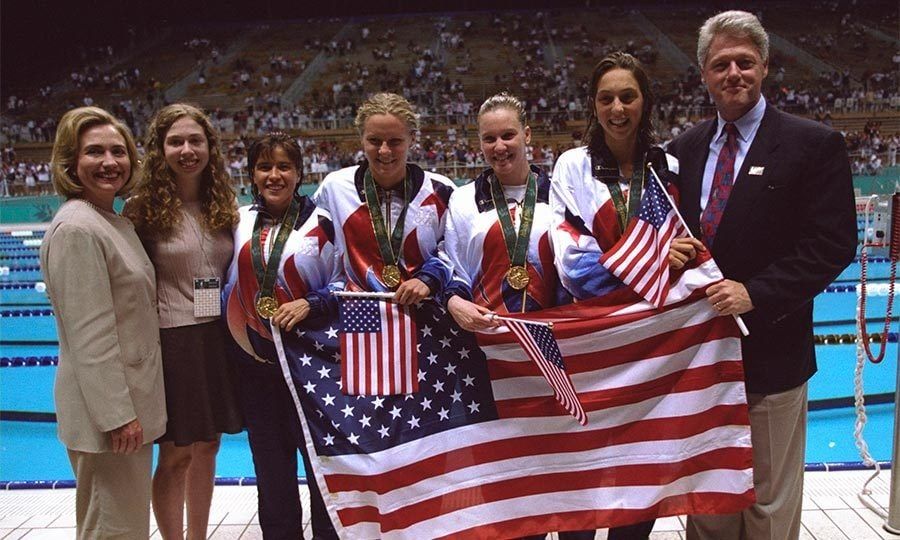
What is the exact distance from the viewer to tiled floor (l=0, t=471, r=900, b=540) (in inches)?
111

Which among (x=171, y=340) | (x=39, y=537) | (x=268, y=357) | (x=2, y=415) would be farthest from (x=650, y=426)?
(x=2, y=415)

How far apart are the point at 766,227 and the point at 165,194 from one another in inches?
79.6

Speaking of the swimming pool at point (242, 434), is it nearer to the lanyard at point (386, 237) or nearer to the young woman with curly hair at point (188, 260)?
the young woman with curly hair at point (188, 260)

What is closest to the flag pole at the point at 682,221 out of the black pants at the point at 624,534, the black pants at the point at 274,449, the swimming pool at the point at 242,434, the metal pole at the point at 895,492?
the black pants at the point at 624,534

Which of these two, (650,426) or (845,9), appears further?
(845,9)

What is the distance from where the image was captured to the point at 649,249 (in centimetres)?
212

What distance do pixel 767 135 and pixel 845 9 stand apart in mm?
29691

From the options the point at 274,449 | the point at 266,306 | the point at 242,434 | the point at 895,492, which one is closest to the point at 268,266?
the point at 266,306

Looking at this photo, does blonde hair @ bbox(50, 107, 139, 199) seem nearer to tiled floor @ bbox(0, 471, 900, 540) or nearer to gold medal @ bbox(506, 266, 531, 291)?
gold medal @ bbox(506, 266, 531, 291)

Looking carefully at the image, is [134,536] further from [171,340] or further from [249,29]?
[249,29]

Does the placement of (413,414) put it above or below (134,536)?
above

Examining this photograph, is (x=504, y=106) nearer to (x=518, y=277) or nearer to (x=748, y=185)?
(x=518, y=277)

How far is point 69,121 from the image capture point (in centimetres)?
211

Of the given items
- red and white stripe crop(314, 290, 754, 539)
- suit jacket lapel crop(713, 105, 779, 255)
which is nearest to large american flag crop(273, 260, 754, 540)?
red and white stripe crop(314, 290, 754, 539)
